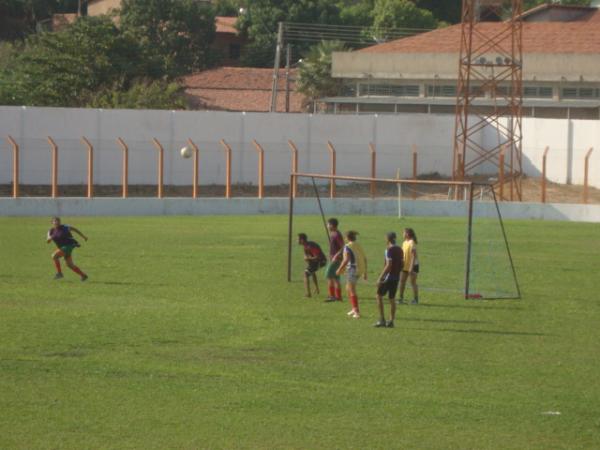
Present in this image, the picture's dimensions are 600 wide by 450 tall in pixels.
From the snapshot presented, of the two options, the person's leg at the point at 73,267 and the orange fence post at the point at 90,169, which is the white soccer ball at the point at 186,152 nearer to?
the orange fence post at the point at 90,169

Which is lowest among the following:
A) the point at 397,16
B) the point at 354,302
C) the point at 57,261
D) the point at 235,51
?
the point at 354,302

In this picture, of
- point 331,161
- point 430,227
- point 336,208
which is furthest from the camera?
point 331,161

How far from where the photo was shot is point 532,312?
22734mm

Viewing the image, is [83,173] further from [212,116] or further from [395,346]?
[395,346]

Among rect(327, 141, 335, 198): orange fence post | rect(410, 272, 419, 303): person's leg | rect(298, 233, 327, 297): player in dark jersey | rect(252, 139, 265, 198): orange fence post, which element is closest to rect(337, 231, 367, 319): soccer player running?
rect(298, 233, 327, 297): player in dark jersey

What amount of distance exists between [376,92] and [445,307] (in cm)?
5218

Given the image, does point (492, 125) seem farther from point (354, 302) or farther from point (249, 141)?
point (354, 302)

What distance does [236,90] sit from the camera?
8719 cm

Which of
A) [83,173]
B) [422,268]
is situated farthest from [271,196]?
[422,268]

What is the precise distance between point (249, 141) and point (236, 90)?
112ft

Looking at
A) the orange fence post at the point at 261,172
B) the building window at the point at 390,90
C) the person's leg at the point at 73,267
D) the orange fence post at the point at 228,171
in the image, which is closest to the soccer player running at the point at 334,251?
the person's leg at the point at 73,267

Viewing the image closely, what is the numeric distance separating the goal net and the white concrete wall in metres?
1.70

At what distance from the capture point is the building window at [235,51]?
343ft

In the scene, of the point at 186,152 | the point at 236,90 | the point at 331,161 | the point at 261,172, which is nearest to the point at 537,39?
the point at 236,90
